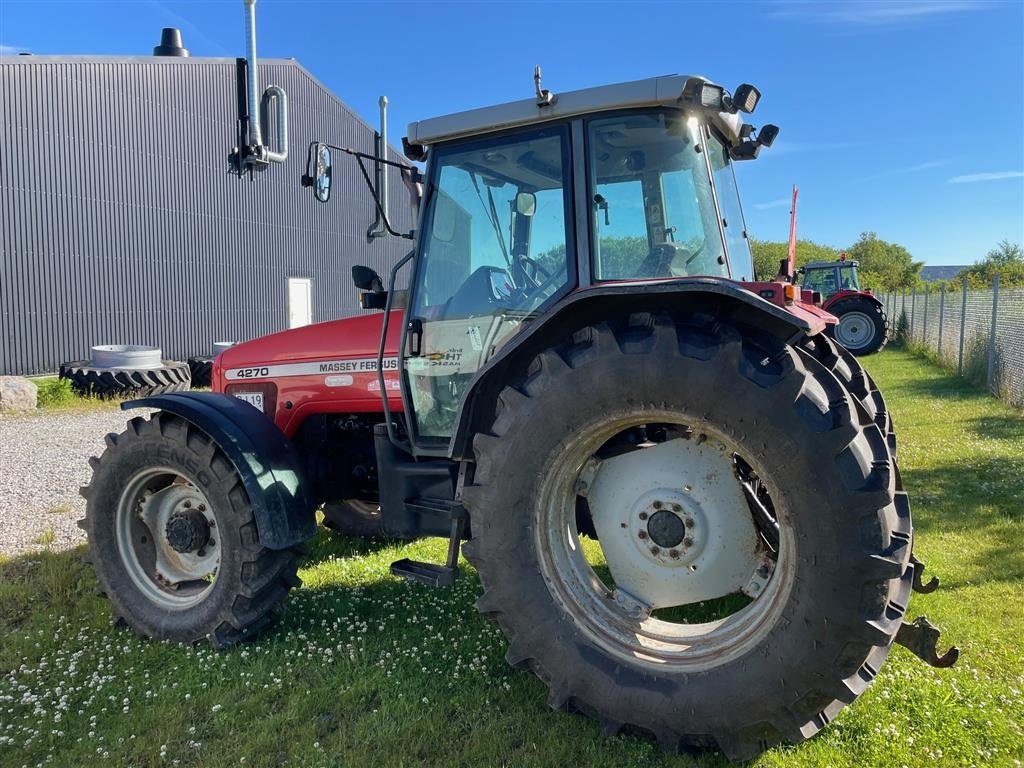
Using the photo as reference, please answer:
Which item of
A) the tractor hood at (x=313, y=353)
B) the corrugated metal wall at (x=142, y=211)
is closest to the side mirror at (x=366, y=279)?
the tractor hood at (x=313, y=353)

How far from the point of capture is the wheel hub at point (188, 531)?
355 centimetres

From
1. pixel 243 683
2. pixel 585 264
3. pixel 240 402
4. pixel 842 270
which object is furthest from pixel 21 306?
pixel 842 270

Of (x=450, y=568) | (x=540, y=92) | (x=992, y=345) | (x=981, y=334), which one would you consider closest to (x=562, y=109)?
(x=540, y=92)

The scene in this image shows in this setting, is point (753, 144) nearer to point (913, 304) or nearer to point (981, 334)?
point (981, 334)

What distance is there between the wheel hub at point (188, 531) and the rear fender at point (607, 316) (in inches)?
57.9

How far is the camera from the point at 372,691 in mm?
3021

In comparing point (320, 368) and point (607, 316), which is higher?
point (607, 316)

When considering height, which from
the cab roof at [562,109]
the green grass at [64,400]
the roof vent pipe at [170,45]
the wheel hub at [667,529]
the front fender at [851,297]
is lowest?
the green grass at [64,400]

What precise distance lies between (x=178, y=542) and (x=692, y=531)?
2.48m

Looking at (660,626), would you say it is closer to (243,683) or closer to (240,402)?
(243,683)

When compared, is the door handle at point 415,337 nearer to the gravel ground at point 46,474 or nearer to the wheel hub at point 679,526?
the wheel hub at point 679,526

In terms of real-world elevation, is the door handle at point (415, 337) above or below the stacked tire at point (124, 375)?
above

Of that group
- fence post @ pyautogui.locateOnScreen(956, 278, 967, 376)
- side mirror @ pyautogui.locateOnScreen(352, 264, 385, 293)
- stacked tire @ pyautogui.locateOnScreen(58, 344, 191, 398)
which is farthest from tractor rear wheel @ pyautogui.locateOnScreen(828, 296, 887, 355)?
side mirror @ pyautogui.locateOnScreen(352, 264, 385, 293)

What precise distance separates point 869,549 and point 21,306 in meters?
14.4
